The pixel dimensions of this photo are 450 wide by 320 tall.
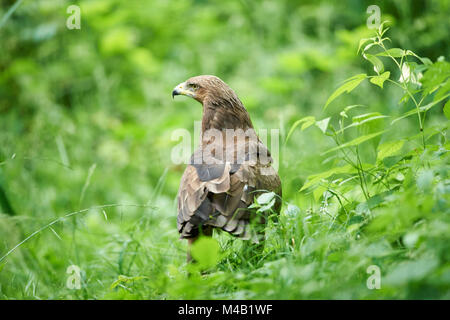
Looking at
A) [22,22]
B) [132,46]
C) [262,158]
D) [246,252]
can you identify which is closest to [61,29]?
[22,22]

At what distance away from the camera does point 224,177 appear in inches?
117

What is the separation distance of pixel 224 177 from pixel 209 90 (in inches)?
37.3

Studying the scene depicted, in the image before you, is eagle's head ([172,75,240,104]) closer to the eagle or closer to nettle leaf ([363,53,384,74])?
the eagle

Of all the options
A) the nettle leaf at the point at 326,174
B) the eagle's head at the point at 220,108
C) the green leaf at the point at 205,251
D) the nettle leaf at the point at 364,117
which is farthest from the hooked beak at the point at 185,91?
the green leaf at the point at 205,251

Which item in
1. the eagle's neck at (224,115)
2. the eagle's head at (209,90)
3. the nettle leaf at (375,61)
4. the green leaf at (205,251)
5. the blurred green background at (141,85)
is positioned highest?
the blurred green background at (141,85)

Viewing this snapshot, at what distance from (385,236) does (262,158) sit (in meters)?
1.10

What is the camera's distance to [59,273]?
3781 mm

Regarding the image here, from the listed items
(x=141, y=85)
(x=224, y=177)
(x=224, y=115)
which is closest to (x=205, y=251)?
(x=224, y=177)

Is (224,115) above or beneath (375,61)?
above

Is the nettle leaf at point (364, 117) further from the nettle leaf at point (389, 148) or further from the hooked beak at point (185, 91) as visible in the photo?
the hooked beak at point (185, 91)

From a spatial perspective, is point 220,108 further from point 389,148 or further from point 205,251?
point 205,251

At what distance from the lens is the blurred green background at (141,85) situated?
5.03 m

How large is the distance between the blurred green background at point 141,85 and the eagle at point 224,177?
1.96 ft
